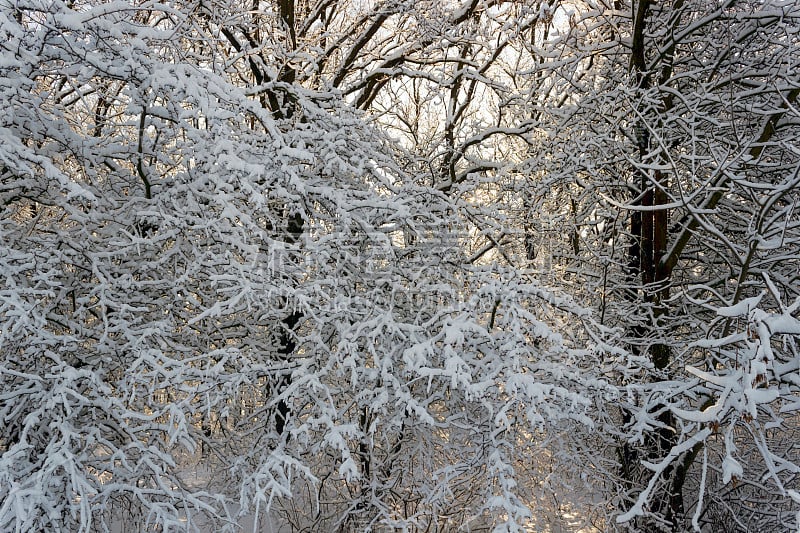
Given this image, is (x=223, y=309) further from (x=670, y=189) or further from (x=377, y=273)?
(x=670, y=189)

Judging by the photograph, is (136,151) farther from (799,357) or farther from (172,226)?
(799,357)

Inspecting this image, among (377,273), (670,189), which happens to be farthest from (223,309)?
(670,189)

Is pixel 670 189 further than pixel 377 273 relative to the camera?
Yes

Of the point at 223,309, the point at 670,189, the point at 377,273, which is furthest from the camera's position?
the point at 670,189

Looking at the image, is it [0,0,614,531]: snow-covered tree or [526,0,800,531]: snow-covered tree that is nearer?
[0,0,614,531]: snow-covered tree

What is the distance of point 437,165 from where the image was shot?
752 cm

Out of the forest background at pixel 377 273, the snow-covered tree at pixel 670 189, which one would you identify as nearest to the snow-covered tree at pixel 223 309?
the forest background at pixel 377 273

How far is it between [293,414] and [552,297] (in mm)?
2454

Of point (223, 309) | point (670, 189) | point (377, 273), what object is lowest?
point (223, 309)

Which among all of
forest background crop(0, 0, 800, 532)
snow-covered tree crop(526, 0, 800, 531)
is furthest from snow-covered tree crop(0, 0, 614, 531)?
snow-covered tree crop(526, 0, 800, 531)

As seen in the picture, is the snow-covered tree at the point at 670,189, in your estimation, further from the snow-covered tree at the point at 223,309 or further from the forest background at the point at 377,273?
the snow-covered tree at the point at 223,309

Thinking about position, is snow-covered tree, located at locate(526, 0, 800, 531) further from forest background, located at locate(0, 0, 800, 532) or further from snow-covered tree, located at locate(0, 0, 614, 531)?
snow-covered tree, located at locate(0, 0, 614, 531)

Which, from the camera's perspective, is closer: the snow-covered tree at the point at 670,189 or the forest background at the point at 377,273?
the forest background at the point at 377,273

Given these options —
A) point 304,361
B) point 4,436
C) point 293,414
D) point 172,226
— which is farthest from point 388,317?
point 4,436
